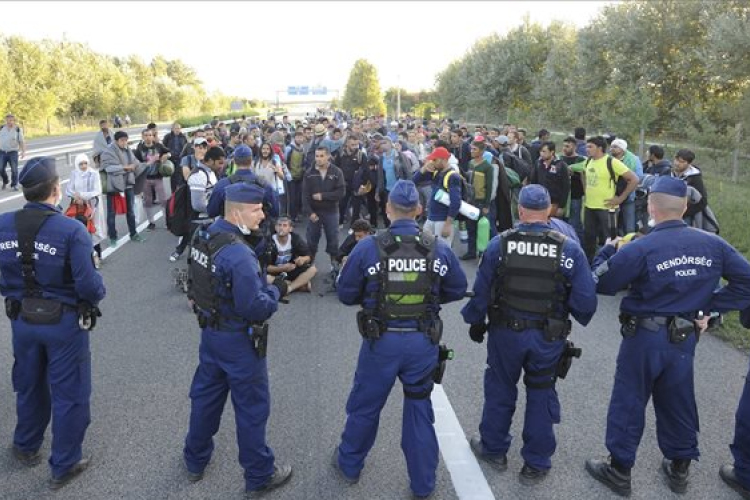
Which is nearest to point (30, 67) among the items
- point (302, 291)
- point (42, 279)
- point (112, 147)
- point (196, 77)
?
point (112, 147)

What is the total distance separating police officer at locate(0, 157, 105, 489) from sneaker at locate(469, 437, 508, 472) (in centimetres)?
278

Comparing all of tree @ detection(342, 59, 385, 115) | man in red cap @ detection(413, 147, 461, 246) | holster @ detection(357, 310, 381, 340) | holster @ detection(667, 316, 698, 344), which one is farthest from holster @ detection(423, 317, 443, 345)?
tree @ detection(342, 59, 385, 115)

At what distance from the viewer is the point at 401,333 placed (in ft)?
12.3

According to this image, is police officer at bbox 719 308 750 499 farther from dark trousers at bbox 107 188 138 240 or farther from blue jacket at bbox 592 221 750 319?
dark trousers at bbox 107 188 138 240

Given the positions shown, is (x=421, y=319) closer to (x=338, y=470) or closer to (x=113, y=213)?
(x=338, y=470)

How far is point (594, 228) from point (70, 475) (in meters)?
7.73

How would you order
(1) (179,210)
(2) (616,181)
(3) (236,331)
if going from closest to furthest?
(3) (236,331) < (1) (179,210) < (2) (616,181)

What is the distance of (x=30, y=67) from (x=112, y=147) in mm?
42924

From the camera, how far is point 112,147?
1027cm

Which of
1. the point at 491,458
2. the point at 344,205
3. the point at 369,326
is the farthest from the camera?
the point at 344,205

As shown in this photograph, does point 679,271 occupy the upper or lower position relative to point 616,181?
lower

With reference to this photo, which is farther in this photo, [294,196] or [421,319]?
[294,196]

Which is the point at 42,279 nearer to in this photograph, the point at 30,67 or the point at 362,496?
the point at 362,496

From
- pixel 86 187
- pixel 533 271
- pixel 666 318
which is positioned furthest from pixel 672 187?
pixel 86 187
